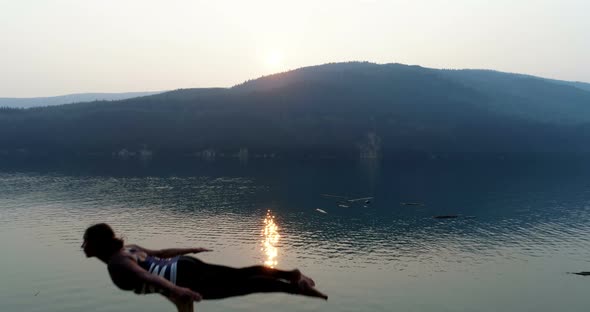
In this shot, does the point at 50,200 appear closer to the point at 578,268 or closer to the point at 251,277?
the point at 578,268

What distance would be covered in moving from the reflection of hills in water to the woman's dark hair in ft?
265

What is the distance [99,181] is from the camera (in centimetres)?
19450

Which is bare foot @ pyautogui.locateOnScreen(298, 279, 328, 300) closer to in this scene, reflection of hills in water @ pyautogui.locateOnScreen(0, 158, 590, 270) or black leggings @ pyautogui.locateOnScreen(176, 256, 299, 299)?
black leggings @ pyautogui.locateOnScreen(176, 256, 299, 299)

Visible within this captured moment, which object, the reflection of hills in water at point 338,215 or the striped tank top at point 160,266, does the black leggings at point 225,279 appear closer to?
the striped tank top at point 160,266

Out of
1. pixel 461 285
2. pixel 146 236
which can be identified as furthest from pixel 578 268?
pixel 146 236

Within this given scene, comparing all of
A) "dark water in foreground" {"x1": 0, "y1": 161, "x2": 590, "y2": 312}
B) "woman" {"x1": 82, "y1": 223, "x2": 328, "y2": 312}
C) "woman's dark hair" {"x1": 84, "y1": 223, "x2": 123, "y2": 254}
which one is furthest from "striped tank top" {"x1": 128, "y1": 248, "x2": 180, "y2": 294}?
"dark water in foreground" {"x1": 0, "y1": 161, "x2": 590, "y2": 312}

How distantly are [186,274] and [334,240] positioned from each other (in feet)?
317

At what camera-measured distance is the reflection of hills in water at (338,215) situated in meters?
95.8

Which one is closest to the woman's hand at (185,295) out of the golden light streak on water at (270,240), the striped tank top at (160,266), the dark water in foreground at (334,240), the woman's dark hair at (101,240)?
the striped tank top at (160,266)

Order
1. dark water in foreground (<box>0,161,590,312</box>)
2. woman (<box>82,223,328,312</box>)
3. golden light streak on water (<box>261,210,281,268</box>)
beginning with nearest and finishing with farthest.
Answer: woman (<box>82,223,328,312</box>) < dark water in foreground (<box>0,161,590,312</box>) < golden light streak on water (<box>261,210,281,268</box>)

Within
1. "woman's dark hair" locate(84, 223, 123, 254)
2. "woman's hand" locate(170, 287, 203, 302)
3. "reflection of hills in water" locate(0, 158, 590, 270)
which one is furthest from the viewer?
"reflection of hills in water" locate(0, 158, 590, 270)

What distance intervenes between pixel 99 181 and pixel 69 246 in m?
106

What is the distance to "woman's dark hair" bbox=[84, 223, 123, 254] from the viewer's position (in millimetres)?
5773

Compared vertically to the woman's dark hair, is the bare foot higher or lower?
lower
